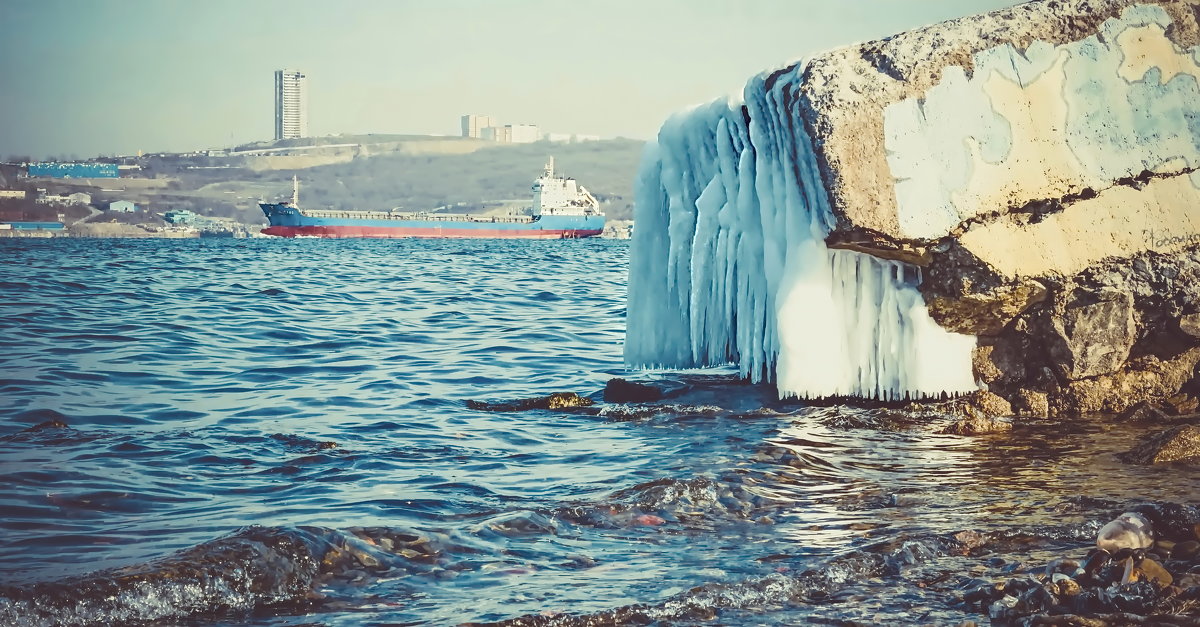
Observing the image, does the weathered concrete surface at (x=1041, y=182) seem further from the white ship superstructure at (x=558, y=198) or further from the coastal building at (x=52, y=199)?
the coastal building at (x=52, y=199)

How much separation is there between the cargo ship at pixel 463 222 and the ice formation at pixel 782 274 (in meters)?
84.9

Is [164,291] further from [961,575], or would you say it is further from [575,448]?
[961,575]

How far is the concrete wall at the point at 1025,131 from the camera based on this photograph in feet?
26.6

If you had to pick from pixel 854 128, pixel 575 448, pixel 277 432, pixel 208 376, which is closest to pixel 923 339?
pixel 854 128

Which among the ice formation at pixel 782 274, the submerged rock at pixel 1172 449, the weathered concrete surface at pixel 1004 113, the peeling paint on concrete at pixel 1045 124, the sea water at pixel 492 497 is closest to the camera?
the sea water at pixel 492 497

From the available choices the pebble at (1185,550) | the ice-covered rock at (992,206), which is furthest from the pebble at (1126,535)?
the ice-covered rock at (992,206)

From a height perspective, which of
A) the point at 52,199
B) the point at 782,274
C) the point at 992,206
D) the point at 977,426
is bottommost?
the point at 977,426

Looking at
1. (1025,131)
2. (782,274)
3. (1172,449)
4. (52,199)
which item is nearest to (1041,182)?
(1025,131)

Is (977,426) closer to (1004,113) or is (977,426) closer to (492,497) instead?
(1004,113)

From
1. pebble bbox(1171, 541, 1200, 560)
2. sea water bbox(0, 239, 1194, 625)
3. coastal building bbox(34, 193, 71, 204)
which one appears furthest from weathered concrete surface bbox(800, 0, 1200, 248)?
coastal building bbox(34, 193, 71, 204)

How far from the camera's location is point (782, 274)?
8844 mm

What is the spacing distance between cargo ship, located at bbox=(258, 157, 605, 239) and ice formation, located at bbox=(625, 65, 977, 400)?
279 ft

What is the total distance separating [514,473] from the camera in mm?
Result: 7234

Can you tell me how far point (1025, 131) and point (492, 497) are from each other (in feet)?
16.4
